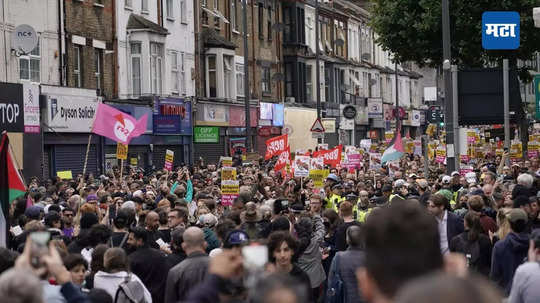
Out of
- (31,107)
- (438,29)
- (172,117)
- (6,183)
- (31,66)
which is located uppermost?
(438,29)

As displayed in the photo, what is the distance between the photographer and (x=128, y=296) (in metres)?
9.28

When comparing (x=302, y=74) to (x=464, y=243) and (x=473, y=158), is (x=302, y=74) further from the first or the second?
(x=464, y=243)

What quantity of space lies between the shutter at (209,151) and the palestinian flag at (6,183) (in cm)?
3437


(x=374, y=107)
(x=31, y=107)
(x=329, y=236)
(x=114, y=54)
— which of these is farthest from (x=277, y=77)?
(x=329, y=236)

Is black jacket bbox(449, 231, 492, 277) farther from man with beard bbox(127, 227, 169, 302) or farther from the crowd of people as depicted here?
man with beard bbox(127, 227, 169, 302)

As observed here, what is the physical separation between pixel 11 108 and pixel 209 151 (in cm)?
2193

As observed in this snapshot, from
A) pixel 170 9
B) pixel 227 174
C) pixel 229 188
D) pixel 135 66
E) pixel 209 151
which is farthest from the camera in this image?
pixel 209 151

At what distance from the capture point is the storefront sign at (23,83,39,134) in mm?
31594

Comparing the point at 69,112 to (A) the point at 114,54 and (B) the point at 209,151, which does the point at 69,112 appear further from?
(B) the point at 209,151

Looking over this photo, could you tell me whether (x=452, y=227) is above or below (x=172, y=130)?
below

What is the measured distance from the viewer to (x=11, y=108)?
89.4ft

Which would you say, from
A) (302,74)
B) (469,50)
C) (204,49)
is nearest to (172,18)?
A: (204,49)

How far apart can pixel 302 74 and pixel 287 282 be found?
5978 cm

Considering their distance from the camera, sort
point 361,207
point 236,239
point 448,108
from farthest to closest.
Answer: point 448,108 → point 361,207 → point 236,239
